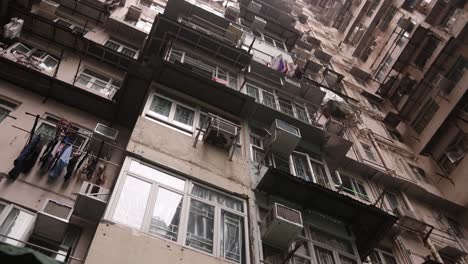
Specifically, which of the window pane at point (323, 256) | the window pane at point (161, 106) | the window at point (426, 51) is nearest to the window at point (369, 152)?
the window at point (426, 51)

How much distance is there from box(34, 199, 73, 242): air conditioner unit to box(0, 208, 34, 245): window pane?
0.31 metres

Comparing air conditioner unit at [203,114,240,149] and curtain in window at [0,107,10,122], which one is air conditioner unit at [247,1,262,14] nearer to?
air conditioner unit at [203,114,240,149]

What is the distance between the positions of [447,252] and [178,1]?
54.7ft

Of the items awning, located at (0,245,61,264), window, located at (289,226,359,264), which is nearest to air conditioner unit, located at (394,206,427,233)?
window, located at (289,226,359,264)

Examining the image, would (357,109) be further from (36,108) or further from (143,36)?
(36,108)

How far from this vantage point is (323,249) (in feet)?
36.7

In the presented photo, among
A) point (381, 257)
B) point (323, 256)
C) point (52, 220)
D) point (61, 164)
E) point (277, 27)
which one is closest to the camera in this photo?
point (52, 220)

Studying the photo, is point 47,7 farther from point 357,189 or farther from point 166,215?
point 357,189

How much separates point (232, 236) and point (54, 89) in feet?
23.9

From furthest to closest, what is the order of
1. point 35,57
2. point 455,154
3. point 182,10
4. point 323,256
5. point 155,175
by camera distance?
point 455,154 < point 182,10 < point 35,57 < point 323,256 < point 155,175

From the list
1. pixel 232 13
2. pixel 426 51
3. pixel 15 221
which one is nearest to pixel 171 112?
pixel 15 221

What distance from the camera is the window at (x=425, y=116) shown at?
958 inches

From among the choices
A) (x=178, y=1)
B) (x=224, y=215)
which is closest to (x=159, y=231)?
(x=224, y=215)

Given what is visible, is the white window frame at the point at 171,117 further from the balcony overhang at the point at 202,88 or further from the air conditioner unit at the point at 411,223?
the air conditioner unit at the point at 411,223
